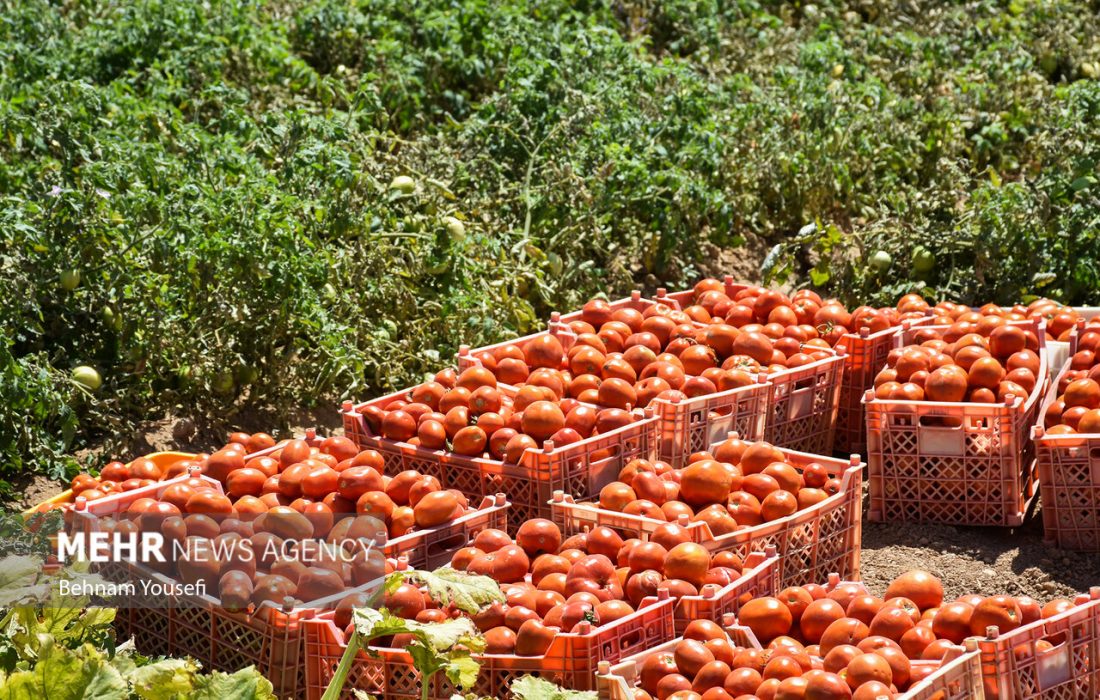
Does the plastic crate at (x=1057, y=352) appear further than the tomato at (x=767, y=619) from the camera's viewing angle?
Yes

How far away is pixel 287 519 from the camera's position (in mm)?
4465

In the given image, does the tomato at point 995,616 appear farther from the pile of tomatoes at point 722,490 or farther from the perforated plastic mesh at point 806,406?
the perforated plastic mesh at point 806,406

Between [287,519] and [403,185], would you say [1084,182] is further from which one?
[287,519]

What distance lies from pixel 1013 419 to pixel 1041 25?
22.1ft

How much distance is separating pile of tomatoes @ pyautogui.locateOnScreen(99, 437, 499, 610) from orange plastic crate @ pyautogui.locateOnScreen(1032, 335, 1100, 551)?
230 centimetres

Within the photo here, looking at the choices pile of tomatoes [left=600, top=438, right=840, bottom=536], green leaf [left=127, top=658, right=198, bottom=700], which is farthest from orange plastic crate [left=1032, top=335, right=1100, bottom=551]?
green leaf [left=127, top=658, right=198, bottom=700]

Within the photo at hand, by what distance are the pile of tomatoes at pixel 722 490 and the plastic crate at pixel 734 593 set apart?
0.74ft

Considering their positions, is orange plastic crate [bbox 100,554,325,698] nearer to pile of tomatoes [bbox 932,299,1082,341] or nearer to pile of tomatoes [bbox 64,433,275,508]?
pile of tomatoes [bbox 64,433,275,508]

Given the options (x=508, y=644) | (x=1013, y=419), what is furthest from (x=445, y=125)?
(x=508, y=644)

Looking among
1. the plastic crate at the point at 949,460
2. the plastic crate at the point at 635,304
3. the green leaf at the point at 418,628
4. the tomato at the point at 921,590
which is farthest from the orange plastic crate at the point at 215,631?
the plastic crate at the point at 635,304

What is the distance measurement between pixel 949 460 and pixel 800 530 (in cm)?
118

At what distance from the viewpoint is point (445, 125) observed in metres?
9.00

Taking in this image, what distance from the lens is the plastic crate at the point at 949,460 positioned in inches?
217

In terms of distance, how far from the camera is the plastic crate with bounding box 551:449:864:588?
4.58 metres
